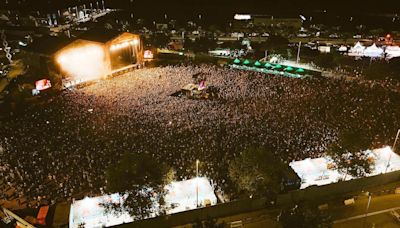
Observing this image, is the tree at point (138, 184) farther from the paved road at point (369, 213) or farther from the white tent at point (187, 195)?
the paved road at point (369, 213)

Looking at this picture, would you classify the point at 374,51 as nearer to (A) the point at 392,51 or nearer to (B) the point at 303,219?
(A) the point at 392,51

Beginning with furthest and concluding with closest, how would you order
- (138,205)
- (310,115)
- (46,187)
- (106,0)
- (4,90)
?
(106,0)
(4,90)
(310,115)
(46,187)
(138,205)

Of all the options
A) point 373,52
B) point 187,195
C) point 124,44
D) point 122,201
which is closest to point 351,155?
point 187,195

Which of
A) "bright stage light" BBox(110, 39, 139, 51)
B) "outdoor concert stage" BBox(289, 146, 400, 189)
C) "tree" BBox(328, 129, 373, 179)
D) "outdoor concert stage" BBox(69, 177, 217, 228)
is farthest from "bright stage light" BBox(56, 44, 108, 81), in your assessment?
"tree" BBox(328, 129, 373, 179)

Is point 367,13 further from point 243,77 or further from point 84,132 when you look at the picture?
point 84,132

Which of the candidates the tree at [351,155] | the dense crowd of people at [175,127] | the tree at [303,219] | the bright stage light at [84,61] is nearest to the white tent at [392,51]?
the dense crowd of people at [175,127]

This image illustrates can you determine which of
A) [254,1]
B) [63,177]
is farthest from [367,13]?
[63,177]
